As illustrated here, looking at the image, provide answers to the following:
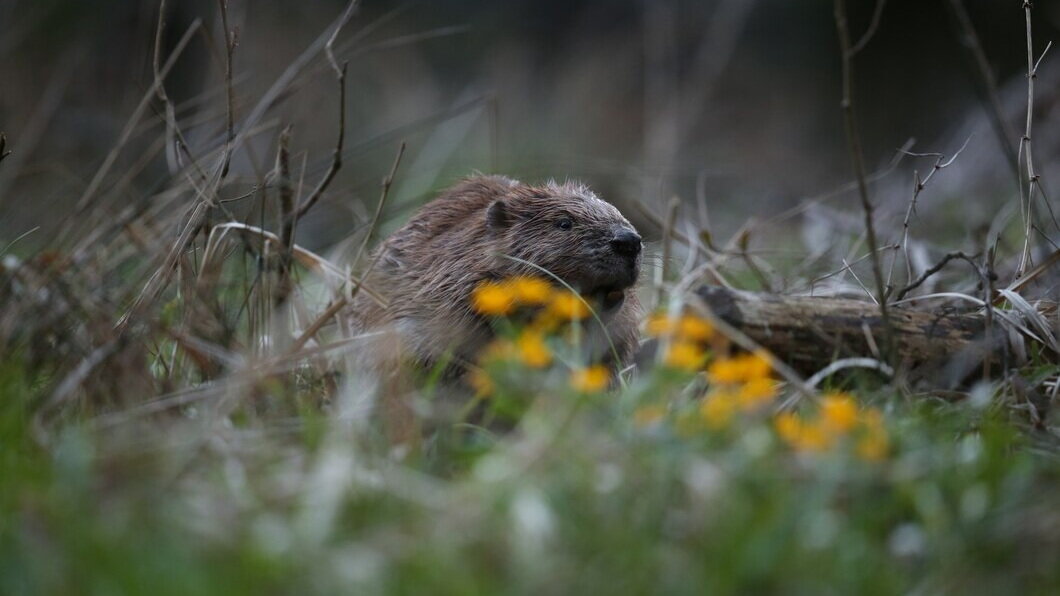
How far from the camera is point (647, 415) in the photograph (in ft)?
7.46

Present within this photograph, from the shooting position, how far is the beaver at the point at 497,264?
3500mm

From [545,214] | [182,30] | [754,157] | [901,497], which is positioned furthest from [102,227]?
[754,157]

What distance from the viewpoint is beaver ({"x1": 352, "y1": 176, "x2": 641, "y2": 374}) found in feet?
11.5

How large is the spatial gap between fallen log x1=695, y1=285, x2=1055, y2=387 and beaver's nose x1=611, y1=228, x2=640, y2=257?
272 millimetres

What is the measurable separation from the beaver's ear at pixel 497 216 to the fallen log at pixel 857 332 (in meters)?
0.78

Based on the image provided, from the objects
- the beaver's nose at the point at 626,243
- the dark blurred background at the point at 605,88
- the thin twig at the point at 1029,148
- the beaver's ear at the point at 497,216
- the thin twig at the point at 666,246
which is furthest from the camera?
the dark blurred background at the point at 605,88

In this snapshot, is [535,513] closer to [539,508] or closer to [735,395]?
[539,508]

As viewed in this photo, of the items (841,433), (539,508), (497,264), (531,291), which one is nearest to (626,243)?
(497,264)

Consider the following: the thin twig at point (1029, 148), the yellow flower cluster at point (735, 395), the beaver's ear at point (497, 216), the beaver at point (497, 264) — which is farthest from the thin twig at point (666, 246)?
the yellow flower cluster at point (735, 395)

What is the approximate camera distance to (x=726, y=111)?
10.5 metres

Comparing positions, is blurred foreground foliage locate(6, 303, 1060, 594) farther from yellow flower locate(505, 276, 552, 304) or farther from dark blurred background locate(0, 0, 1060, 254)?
dark blurred background locate(0, 0, 1060, 254)

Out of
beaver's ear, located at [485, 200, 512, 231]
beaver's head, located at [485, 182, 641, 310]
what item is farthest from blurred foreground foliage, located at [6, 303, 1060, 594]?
beaver's ear, located at [485, 200, 512, 231]

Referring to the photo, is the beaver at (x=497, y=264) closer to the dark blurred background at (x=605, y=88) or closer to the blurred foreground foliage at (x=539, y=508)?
the blurred foreground foliage at (x=539, y=508)

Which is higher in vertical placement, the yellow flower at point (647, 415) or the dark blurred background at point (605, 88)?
the yellow flower at point (647, 415)
